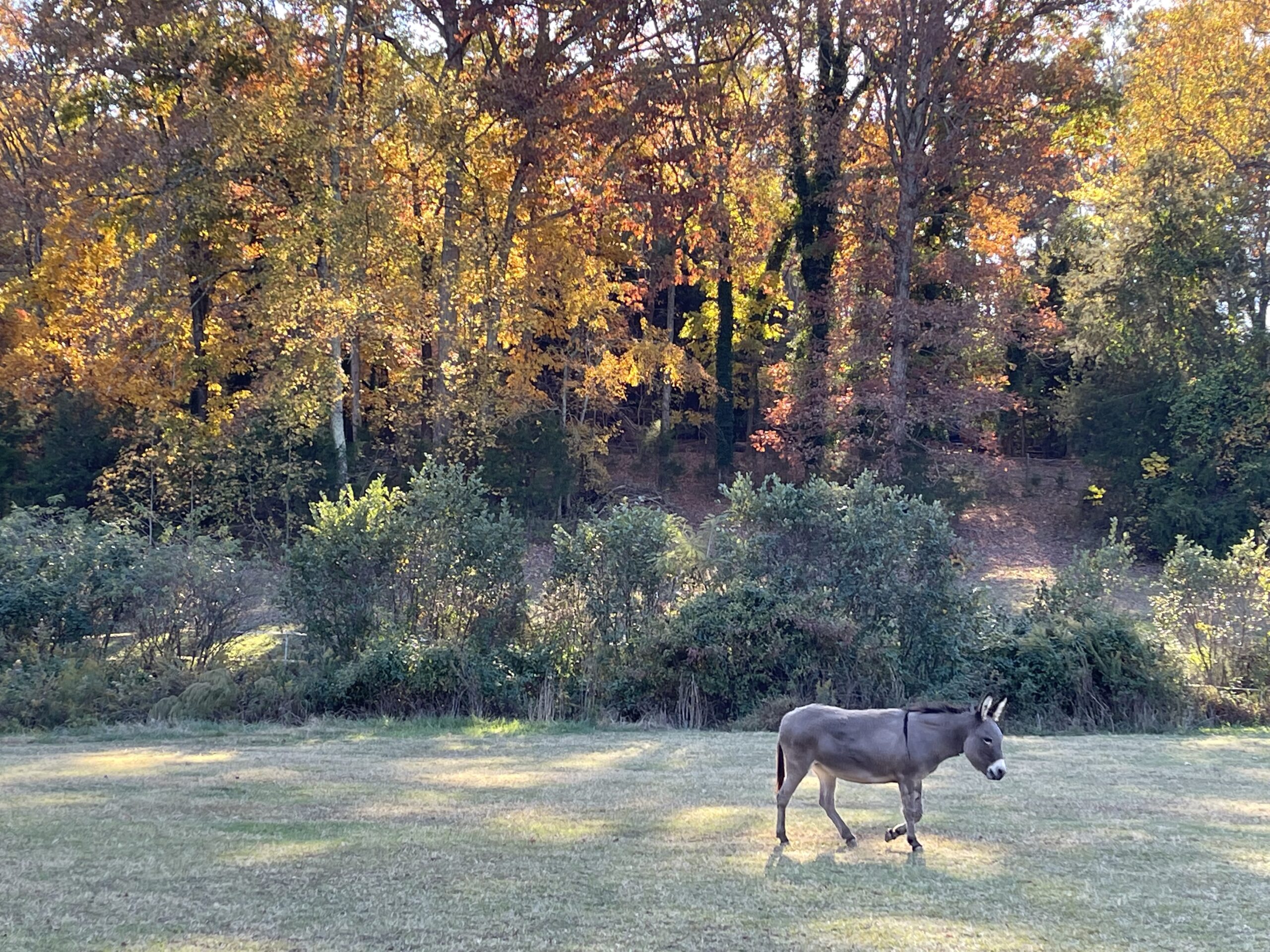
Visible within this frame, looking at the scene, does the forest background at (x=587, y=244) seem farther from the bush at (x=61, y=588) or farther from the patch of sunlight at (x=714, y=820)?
the patch of sunlight at (x=714, y=820)

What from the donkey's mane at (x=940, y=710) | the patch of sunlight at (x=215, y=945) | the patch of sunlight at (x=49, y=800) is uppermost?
the donkey's mane at (x=940, y=710)

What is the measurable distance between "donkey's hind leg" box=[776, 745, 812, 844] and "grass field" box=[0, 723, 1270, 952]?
0.16 meters

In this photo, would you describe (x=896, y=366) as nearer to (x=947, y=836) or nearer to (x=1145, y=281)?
(x=1145, y=281)

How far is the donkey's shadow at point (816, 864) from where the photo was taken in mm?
6980

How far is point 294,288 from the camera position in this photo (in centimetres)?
2747

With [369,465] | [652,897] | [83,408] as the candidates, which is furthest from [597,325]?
[652,897]

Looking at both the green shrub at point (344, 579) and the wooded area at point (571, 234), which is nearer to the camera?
the green shrub at point (344, 579)

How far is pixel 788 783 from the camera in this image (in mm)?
7594

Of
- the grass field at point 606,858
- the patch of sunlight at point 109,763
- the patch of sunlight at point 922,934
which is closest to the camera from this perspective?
the patch of sunlight at point 922,934

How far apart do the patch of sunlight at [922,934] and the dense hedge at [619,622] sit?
9672 mm

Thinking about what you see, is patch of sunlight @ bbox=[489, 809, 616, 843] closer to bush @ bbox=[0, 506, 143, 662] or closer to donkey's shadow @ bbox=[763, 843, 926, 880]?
donkey's shadow @ bbox=[763, 843, 926, 880]

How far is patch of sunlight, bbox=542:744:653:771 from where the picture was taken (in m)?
11.8

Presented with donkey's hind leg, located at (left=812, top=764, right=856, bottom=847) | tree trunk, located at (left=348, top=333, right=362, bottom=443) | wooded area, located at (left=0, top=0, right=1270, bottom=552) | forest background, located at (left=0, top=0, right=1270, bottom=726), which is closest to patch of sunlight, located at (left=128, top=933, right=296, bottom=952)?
donkey's hind leg, located at (left=812, top=764, right=856, bottom=847)

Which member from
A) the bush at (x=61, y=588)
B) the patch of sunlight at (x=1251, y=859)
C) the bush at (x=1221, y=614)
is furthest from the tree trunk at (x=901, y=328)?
the patch of sunlight at (x=1251, y=859)
